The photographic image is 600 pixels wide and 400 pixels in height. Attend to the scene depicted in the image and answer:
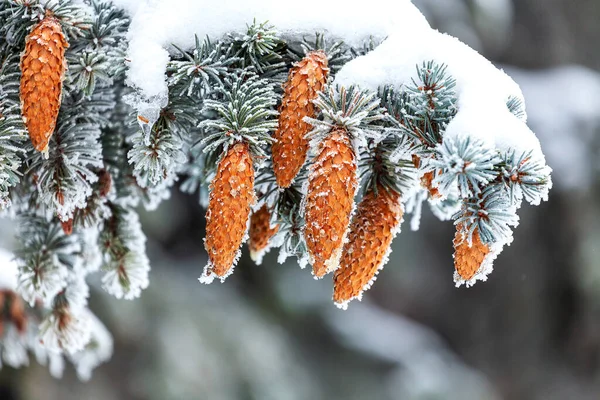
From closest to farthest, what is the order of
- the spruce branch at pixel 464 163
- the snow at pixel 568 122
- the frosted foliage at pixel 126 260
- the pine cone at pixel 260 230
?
the spruce branch at pixel 464 163 → the pine cone at pixel 260 230 → the frosted foliage at pixel 126 260 → the snow at pixel 568 122

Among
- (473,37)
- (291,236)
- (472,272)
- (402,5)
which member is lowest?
(473,37)

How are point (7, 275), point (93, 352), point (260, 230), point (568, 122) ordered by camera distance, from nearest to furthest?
point (260, 230) < point (7, 275) < point (93, 352) < point (568, 122)

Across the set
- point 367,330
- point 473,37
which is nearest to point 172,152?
point 473,37

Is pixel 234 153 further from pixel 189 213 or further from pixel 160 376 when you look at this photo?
pixel 189 213

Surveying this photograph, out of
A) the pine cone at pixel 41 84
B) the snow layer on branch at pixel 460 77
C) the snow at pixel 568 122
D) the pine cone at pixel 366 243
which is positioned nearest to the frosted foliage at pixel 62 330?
the pine cone at pixel 41 84

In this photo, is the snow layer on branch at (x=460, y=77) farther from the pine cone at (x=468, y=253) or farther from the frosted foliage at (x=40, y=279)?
the frosted foliage at (x=40, y=279)

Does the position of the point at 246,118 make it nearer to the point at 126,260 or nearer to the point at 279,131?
the point at 279,131

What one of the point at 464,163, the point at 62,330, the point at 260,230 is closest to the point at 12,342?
the point at 62,330
